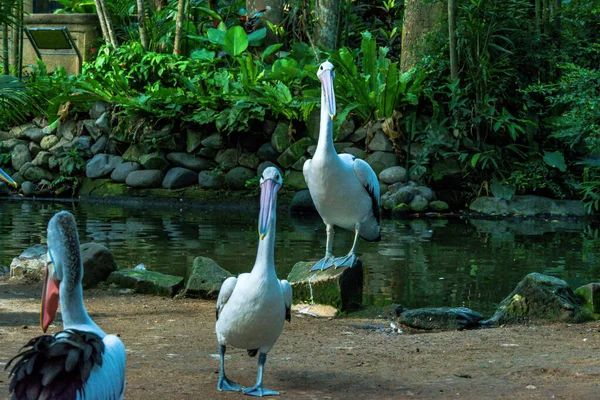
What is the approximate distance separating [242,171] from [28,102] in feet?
19.1

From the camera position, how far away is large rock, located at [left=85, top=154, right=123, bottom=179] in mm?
16594

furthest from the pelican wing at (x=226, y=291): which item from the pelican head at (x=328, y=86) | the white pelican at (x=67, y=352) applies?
the pelican head at (x=328, y=86)

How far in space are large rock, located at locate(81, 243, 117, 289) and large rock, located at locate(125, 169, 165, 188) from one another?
7833mm

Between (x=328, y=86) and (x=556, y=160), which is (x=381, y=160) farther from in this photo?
(x=328, y=86)

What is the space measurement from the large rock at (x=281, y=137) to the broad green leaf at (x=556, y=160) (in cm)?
457

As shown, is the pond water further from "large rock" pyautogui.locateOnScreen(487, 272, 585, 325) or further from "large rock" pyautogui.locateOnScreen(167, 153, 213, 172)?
"large rock" pyautogui.locateOnScreen(167, 153, 213, 172)

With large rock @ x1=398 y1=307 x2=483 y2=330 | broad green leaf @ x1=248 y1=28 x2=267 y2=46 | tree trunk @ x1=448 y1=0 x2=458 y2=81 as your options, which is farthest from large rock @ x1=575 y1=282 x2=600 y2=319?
broad green leaf @ x1=248 y1=28 x2=267 y2=46

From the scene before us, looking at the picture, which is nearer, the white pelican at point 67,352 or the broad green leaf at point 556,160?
the white pelican at point 67,352

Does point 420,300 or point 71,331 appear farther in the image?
point 420,300

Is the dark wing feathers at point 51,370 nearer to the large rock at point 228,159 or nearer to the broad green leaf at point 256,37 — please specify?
the large rock at point 228,159

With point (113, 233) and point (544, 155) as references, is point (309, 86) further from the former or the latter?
point (113, 233)

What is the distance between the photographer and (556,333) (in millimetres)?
6340

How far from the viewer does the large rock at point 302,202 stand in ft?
48.0

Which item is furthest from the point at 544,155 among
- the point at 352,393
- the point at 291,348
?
the point at 352,393
